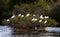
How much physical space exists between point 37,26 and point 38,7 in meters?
10.9

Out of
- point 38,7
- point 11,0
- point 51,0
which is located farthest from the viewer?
point 11,0

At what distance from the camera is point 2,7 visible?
55938mm

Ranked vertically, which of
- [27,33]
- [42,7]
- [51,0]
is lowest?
[27,33]

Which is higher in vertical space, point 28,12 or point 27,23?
point 28,12

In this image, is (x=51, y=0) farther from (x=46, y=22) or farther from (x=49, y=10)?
(x=46, y=22)

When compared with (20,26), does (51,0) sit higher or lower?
higher

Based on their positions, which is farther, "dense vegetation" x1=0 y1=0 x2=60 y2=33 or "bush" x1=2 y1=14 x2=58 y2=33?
"dense vegetation" x1=0 y1=0 x2=60 y2=33

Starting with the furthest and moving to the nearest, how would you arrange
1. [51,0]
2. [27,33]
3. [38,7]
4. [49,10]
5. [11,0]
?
[11,0] < [51,0] < [49,10] < [38,7] < [27,33]

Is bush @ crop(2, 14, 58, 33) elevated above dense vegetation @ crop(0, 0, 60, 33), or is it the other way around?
dense vegetation @ crop(0, 0, 60, 33)

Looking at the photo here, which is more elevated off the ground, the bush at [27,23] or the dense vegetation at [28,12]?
the dense vegetation at [28,12]

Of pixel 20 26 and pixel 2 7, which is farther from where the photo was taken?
pixel 2 7

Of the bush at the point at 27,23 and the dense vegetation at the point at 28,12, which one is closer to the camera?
the bush at the point at 27,23

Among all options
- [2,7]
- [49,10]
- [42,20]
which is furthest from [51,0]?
[42,20]

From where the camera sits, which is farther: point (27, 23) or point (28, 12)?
point (28, 12)
